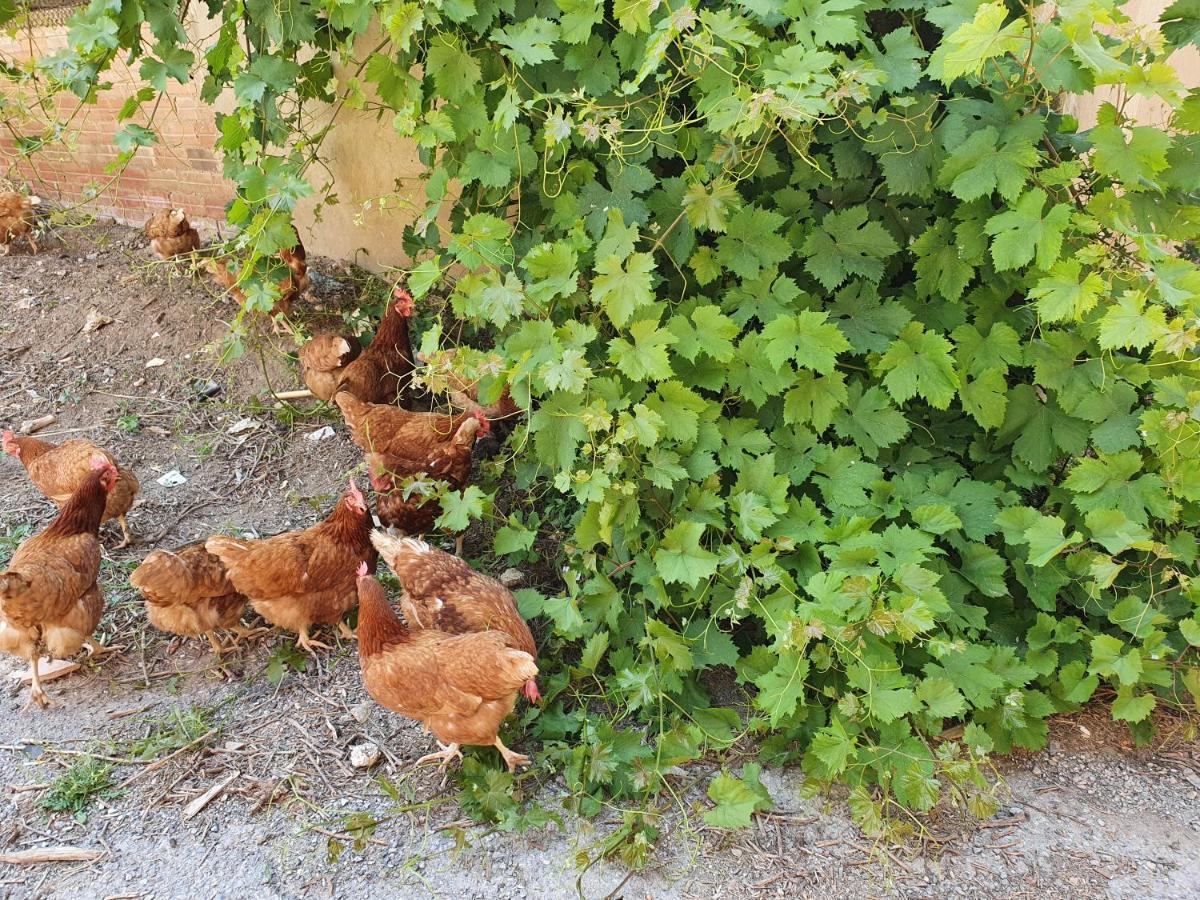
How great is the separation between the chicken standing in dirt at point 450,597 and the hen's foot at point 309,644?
0.41 meters

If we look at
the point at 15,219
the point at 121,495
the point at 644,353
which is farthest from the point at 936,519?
the point at 15,219

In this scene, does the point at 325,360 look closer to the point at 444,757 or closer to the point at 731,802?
the point at 444,757

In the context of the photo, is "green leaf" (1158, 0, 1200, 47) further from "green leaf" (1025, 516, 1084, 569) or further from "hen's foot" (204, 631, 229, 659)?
"hen's foot" (204, 631, 229, 659)

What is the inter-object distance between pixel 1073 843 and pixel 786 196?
2.28 m

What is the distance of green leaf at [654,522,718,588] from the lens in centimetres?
260

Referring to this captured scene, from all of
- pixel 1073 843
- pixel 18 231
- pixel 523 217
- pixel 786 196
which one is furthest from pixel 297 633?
pixel 18 231

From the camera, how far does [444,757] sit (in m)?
2.81

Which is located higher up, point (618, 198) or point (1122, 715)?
point (618, 198)

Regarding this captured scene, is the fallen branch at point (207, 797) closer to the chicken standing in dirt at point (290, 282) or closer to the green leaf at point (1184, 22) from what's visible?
the chicken standing in dirt at point (290, 282)

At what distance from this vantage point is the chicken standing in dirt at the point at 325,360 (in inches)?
173

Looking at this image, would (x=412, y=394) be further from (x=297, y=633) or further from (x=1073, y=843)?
(x=1073, y=843)

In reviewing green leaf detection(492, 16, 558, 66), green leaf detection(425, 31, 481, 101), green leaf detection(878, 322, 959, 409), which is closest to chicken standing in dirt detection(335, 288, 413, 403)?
green leaf detection(425, 31, 481, 101)

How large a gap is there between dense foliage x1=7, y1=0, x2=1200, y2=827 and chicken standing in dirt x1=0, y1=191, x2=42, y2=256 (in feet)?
13.2

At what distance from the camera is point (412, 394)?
15.1 feet
